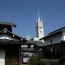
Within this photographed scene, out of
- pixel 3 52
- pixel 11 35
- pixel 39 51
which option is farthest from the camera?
pixel 39 51

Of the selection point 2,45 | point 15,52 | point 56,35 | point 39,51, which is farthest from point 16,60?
point 39,51

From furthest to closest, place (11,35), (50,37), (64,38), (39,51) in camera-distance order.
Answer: (39,51) < (50,37) < (64,38) < (11,35)

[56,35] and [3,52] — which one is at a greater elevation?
[56,35]

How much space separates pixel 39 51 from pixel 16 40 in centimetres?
2238

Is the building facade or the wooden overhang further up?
the wooden overhang

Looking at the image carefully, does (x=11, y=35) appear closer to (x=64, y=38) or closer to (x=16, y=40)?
(x=16, y=40)

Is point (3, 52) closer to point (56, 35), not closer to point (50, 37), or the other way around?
point (56, 35)

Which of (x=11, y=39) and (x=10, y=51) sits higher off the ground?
(x=11, y=39)

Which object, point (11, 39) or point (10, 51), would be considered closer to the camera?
point (10, 51)

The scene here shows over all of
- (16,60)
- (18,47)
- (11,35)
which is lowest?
(16,60)

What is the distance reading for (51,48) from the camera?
136ft

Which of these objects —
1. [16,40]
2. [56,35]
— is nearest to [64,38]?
[56,35]

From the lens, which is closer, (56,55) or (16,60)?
(16,60)

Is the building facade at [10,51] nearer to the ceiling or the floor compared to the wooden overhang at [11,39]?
nearer to the floor
